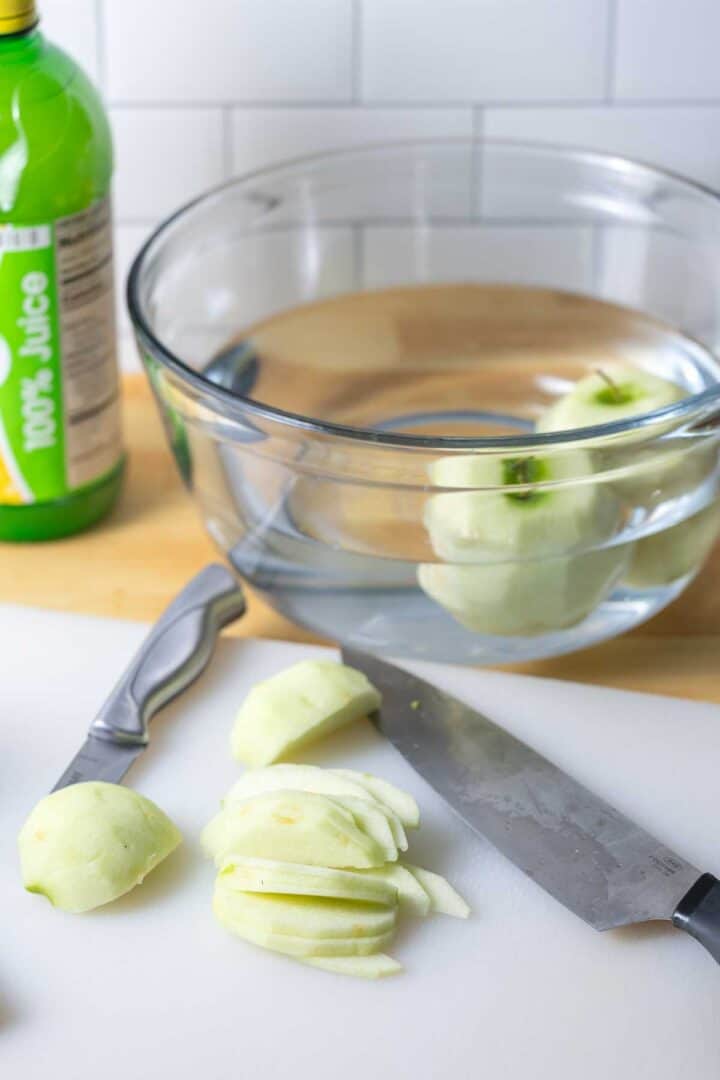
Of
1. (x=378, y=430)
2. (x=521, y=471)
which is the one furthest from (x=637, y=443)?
(x=378, y=430)

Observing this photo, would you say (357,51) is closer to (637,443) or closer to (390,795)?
(637,443)

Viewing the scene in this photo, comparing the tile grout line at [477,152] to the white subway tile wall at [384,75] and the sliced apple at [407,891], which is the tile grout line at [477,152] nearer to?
the white subway tile wall at [384,75]

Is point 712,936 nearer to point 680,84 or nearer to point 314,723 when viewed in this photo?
point 314,723

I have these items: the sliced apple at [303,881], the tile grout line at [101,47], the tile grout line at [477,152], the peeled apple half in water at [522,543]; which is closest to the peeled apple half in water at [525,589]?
the peeled apple half in water at [522,543]

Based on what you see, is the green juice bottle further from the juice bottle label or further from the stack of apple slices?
the stack of apple slices

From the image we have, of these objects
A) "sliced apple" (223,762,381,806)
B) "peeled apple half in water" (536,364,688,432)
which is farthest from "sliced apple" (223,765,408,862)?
"peeled apple half in water" (536,364,688,432)

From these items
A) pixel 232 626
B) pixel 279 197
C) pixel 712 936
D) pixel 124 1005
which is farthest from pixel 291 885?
pixel 279 197
